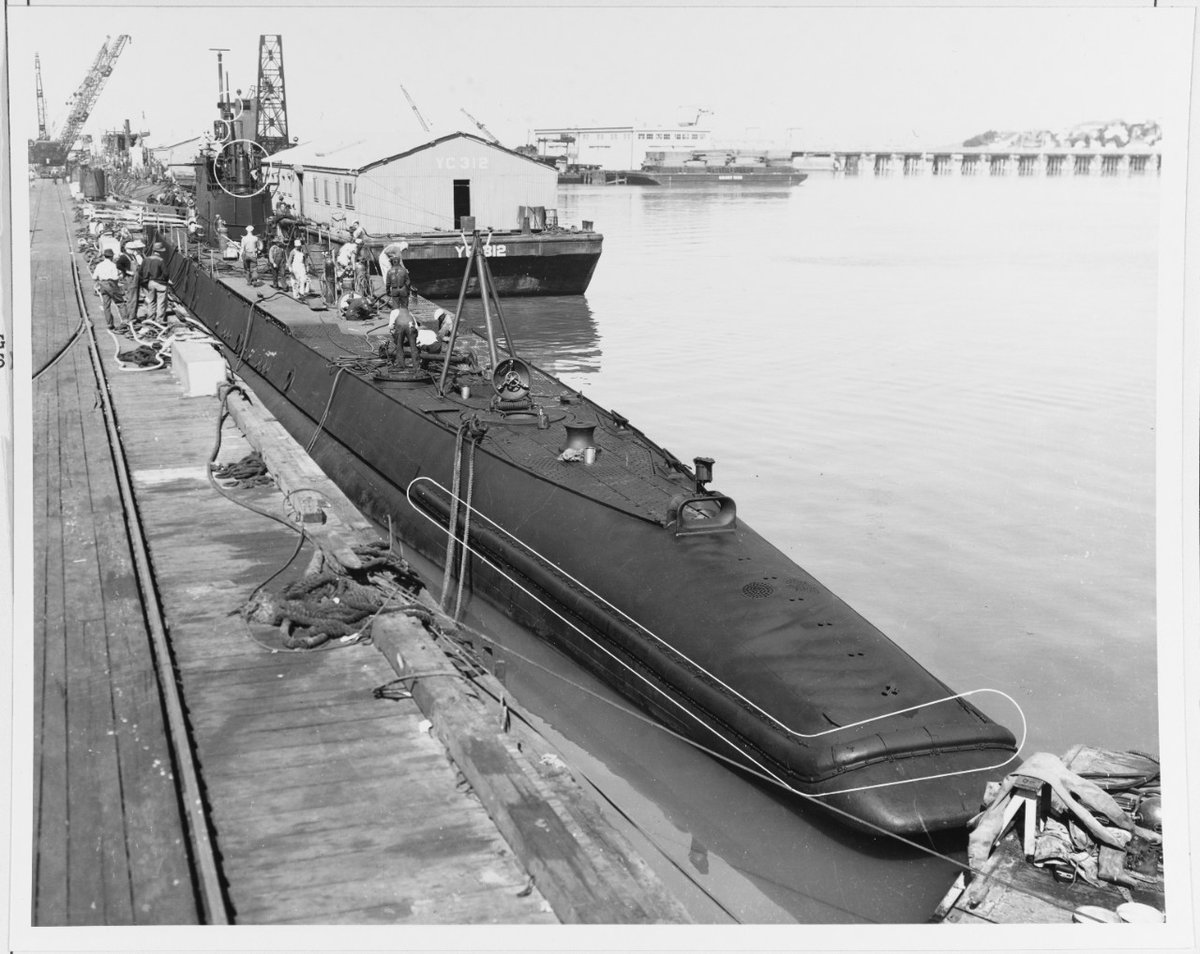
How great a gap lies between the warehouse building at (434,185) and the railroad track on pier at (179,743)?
76.0 ft

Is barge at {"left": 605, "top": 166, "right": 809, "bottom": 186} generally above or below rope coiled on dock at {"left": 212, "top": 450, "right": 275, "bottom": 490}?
above

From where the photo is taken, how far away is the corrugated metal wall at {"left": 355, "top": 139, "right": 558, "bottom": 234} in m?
33.1

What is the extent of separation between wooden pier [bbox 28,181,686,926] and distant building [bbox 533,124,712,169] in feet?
266

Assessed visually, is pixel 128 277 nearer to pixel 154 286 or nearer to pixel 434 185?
pixel 154 286

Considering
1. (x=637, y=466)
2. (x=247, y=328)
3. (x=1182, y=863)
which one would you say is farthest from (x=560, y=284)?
(x=1182, y=863)

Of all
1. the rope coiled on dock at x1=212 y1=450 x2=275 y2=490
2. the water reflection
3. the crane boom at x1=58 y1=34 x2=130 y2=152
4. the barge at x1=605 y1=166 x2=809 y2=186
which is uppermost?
the barge at x1=605 y1=166 x2=809 y2=186

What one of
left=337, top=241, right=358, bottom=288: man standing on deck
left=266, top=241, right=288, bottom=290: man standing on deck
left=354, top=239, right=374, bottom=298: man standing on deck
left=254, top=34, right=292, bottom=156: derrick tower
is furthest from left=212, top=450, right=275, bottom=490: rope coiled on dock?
left=254, top=34, right=292, bottom=156: derrick tower

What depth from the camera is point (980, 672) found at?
1030 cm

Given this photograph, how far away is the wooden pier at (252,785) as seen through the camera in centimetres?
530

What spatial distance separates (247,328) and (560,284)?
1327 centimetres

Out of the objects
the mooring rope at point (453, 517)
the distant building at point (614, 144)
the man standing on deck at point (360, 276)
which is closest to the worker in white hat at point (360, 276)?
the man standing on deck at point (360, 276)

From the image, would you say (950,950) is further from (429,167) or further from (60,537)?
(429,167)

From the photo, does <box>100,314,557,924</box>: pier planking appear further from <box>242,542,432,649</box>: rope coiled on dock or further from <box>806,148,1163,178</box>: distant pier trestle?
<box>806,148,1163,178</box>: distant pier trestle

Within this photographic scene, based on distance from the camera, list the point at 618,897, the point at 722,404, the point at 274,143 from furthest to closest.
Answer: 1. the point at 274,143
2. the point at 722,404
3. the point at 618,897
